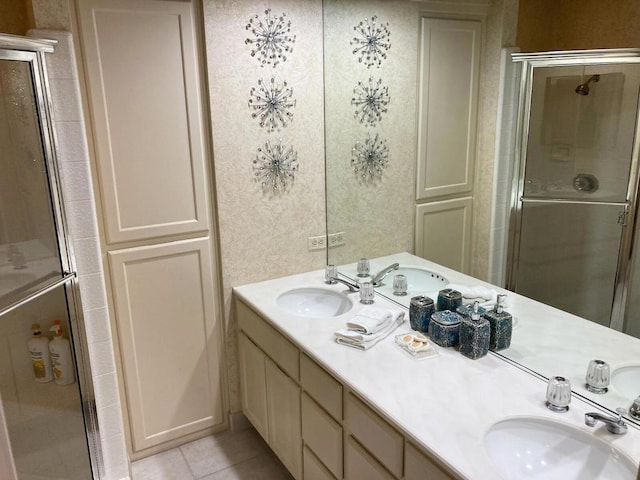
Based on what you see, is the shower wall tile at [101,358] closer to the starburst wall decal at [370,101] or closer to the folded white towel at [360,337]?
the folded white towel at [360,337]

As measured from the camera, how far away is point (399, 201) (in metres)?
2.49

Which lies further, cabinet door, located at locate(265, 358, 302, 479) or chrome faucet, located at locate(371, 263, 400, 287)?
chrome faucet, located at locate(371, 263, 400, 287)

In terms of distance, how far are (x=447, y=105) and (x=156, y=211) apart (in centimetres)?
143

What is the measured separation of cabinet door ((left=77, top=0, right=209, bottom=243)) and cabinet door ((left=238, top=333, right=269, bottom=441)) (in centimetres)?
72

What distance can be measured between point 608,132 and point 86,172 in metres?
1.93

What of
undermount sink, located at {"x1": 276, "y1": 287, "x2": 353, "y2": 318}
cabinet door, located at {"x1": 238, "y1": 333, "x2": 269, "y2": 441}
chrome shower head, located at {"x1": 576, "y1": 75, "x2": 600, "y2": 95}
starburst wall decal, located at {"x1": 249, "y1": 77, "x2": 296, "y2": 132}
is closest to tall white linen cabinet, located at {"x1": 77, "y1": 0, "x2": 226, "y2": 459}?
cabinet door, located at {"x1": 238, "y1": 333, "x2": 269, "y2": 441}

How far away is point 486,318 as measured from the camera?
6.23ft

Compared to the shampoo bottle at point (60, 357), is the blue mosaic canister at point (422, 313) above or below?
above

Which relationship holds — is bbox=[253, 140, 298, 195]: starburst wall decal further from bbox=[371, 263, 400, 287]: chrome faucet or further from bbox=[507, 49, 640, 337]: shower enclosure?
bbox=[507, 49, 640, 337]: shower enclosure

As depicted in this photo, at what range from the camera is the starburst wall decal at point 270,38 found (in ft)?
8.18

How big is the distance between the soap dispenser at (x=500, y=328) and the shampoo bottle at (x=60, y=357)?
1.79 meters

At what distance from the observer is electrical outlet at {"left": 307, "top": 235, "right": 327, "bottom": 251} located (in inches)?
114

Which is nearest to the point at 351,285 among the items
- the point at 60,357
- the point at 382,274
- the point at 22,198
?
the point at 382,274

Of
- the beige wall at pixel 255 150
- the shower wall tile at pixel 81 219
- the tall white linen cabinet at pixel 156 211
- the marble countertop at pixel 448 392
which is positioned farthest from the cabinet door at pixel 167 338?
the marble countertop at pixel 448 392
